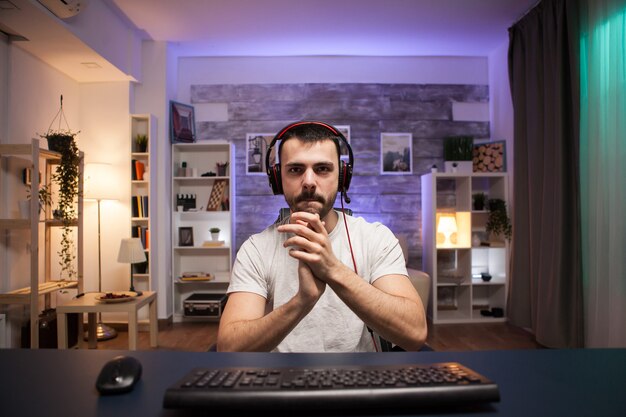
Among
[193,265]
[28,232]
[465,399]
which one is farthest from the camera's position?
[193,265]

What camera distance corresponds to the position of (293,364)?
0.72 meters

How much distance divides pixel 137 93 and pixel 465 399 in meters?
4.64

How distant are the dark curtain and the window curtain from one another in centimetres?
7

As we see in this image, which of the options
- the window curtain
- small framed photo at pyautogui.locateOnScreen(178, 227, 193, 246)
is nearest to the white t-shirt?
the window curtain

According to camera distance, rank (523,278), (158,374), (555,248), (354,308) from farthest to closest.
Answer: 1. (523,278)
2. (555,248)
3. (354,308)
4. (158,374)

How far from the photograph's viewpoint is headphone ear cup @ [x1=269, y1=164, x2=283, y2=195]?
1300 millimetres

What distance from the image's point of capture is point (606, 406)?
1.81 ft

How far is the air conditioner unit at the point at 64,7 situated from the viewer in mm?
2754

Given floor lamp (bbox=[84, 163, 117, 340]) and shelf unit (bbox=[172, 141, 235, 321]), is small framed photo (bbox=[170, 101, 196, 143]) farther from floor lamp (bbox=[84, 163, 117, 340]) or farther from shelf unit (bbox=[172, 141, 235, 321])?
floor lamp (bbox=[84, 163, 117, 340])

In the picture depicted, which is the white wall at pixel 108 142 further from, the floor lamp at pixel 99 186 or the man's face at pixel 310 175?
the man's face at pixel 310 175

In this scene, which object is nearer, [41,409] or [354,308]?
[41,409]

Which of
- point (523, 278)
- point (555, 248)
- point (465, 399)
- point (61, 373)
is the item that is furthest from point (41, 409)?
point (523, 278)

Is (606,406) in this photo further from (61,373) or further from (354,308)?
(61,373)

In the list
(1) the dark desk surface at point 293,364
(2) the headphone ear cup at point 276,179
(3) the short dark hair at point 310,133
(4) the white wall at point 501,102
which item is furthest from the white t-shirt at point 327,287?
(4) the white wall at point 501,102
